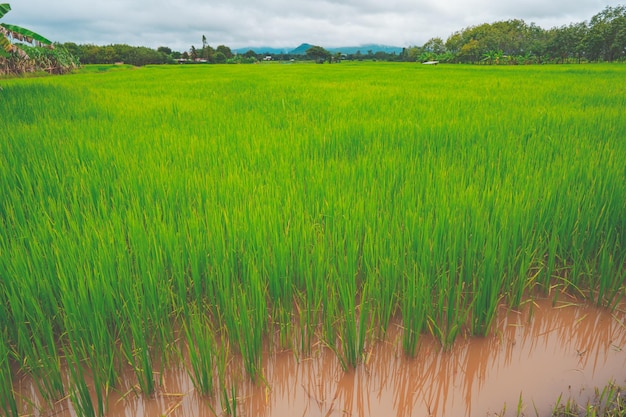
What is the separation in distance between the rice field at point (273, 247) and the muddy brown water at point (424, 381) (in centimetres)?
5

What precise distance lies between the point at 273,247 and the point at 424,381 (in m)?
0.67

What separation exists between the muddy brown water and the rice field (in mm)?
45

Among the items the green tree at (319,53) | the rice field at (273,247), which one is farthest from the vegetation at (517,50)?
the rice field at (273,247)

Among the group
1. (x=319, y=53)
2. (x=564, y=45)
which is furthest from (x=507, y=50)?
(x=319, y=53)

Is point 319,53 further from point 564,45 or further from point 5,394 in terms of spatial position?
point 5,394

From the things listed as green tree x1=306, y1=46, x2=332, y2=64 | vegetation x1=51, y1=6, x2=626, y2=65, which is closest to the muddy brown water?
vegetation x1=51, y1=6, x2=626, y2=65

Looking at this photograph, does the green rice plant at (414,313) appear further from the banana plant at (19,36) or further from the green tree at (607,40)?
the green tree at (607,40)

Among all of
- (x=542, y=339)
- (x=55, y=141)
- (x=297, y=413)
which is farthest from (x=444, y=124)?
(x=55, y=141)

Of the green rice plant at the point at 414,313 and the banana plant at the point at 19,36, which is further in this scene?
the banana plant at the point at 19,36

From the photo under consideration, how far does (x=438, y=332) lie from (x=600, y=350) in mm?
542

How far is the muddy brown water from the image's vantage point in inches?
42.1

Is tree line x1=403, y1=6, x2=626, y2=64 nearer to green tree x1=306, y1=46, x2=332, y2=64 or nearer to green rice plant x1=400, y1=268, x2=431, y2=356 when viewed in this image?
green tree x1=306, y1=46, x2=332, y2=64

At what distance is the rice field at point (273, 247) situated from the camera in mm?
1174

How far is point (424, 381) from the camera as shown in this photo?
115 cm
